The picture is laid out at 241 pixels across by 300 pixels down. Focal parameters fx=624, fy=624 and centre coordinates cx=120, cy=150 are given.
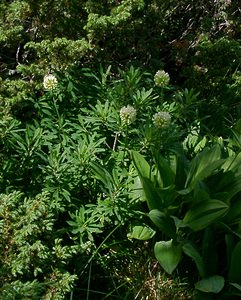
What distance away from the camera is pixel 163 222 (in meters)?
3.63

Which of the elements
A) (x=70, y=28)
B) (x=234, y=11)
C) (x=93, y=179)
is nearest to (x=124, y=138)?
(x=93, y=179)

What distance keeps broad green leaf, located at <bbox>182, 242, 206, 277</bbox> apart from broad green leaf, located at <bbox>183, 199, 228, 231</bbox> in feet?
0.36

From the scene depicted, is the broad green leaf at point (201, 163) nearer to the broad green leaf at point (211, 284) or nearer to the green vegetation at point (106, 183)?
the green vegetation at point (106, 183)

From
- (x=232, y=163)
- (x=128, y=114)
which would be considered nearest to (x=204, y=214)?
(x=232, y=163)

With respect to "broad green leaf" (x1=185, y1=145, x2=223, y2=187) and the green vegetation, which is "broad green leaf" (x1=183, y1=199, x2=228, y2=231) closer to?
the green vegetation

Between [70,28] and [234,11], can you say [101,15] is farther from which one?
[234,11]

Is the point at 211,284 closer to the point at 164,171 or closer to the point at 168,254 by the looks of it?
the point at 168,254

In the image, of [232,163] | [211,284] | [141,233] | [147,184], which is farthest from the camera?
[232,163]

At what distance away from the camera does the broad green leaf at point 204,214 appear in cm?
349

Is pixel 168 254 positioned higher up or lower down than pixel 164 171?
lower down

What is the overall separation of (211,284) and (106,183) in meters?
0.83

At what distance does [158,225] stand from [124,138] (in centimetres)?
64

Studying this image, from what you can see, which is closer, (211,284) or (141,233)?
(211,284)

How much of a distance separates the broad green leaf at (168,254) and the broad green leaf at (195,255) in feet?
0.18
